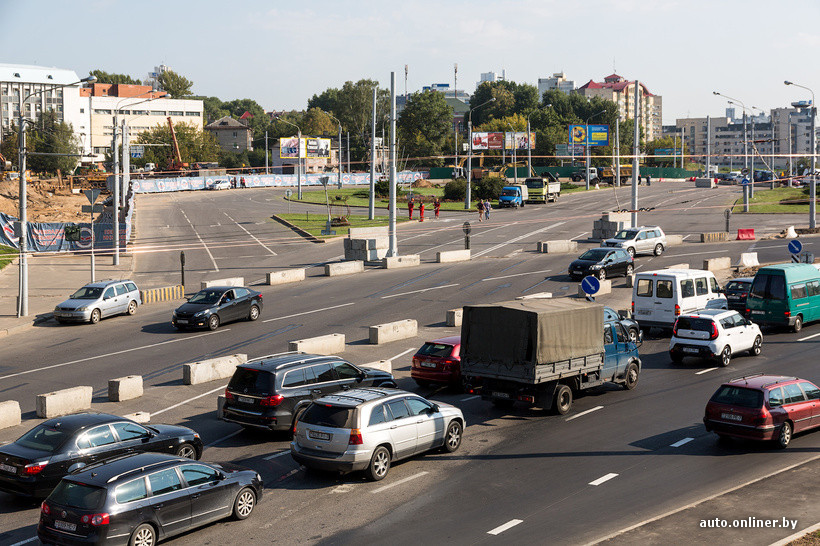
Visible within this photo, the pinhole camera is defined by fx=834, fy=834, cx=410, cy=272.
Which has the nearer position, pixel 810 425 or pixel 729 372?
pixel 810 425

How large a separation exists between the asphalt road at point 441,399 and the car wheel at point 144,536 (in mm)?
509

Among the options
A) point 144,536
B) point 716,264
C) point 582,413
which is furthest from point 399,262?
point 144,536

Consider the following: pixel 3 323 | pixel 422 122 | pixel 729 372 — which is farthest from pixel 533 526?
pixel 422 122

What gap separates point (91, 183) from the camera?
101 m

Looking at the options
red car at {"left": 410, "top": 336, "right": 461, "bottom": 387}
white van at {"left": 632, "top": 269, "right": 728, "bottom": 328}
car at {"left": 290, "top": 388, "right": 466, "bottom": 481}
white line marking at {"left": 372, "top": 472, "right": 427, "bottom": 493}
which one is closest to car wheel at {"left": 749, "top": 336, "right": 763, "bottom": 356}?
white van at {"left": 632, "top": 269, "right": 728, "bottom": 328}

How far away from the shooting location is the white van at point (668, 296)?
2814 centimetres

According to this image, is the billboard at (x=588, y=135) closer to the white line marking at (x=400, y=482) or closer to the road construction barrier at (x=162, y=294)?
the road construction barrier at (x=162, y=294)

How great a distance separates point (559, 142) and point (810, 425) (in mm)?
123482

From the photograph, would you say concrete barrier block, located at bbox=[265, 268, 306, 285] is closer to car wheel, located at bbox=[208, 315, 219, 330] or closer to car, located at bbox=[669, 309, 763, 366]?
car wheel, located at bbox=[208, 315, 219, 330]

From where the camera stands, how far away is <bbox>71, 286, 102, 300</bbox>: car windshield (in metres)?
32.2

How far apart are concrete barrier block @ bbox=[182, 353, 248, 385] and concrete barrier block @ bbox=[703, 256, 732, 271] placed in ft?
82.3

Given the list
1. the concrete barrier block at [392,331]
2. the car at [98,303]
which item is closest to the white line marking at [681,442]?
the concrete barrier block at [392,331]

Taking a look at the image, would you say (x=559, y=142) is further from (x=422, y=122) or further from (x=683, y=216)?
(x=683, y=216)

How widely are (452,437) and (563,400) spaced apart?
12.8 ft
